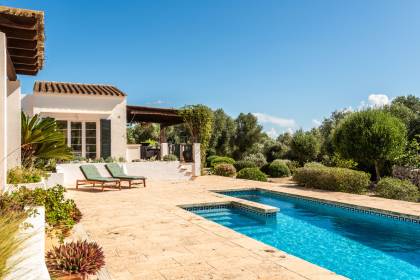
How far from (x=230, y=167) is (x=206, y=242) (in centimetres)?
1415

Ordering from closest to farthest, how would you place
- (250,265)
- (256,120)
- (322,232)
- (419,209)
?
(250,265) → (322,232) → (419,209) → (256,120)

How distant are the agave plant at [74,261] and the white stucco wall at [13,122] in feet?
17.0

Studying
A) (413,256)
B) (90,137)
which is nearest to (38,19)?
(413,256)

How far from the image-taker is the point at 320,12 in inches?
559

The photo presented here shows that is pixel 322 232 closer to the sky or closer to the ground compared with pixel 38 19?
closer to the ground

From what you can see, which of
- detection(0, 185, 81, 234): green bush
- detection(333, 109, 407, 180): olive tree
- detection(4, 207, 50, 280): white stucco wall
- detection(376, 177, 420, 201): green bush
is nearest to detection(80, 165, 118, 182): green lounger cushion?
detection(0, 185, 81, 234): green bush

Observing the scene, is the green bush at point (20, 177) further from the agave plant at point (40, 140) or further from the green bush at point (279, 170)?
the green bush at point (279, 170)

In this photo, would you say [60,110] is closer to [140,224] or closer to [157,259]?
[140,224]

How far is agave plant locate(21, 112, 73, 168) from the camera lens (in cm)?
936

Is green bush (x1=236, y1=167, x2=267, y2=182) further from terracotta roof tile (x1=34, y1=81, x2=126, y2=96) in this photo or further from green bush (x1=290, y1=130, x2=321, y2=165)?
terracotta roof tile (x1=34, y1=81, x2=126, y2=96)

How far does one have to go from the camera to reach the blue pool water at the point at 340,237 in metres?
5.68

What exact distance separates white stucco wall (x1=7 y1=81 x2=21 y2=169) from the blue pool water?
5.32m

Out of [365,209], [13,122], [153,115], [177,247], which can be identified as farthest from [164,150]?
[177,247]

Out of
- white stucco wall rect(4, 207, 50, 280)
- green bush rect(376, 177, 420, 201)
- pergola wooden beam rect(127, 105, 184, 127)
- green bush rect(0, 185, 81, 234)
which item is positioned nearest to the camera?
white stucco wall rect(4, 207, 50, 280)
